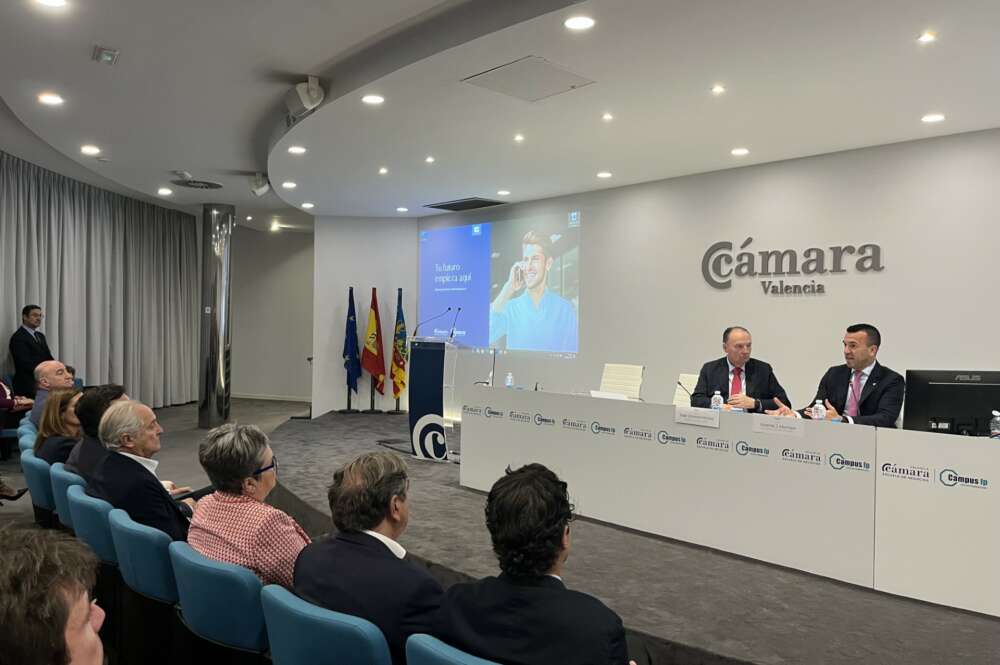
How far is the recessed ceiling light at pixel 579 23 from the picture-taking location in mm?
3717

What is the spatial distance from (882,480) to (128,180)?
29.2 ft

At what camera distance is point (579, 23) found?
377 cm

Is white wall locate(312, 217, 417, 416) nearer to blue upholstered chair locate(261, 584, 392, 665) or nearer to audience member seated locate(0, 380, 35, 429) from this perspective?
audience member seated locate(0, 380, 35, 429)

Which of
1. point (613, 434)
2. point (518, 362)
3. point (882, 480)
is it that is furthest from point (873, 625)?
point (518, 362)

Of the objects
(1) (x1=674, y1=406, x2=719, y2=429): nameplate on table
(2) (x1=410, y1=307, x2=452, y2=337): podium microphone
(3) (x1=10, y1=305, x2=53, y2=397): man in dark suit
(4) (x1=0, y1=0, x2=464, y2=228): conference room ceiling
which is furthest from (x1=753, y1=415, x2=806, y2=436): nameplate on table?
(3) (x1=10, y1=305, x2=53, y2=397): man in dark suit

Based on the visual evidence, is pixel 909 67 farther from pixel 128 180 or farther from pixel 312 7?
pixel 128 180

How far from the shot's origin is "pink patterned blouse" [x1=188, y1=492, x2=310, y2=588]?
7.35 ft

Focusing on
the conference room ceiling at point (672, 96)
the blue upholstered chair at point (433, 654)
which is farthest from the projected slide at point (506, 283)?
the blue upholstered chair at point (433, 654)

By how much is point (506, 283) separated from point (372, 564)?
25.9ft

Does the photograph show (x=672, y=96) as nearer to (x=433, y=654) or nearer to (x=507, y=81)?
(x=507, y=81)

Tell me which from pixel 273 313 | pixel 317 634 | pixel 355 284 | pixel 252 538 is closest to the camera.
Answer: pixel 317 634

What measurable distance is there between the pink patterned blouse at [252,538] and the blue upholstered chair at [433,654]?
0.82m

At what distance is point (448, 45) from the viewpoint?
13.6 feet

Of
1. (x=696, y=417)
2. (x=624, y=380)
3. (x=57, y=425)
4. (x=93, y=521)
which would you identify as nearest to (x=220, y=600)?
(x=93, y=521)
